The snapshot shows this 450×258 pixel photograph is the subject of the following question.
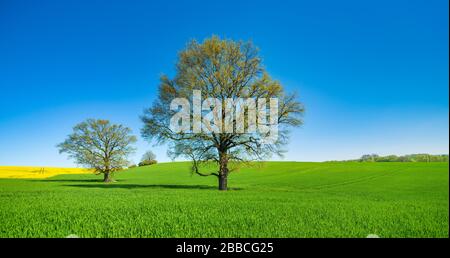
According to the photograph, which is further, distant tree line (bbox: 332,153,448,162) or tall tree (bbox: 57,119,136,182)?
distant tree line (bbox: 332,153,448,162)

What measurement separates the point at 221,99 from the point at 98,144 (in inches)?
607

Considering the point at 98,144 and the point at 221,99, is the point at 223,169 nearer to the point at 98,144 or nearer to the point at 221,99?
the point at 221,99

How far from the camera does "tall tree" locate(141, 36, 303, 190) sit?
20.2 metres

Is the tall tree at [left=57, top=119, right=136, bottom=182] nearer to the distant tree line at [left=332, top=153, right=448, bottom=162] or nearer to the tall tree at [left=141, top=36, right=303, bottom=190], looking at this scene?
the tall tree at [left=141, top=36, right=303, bottom=190]

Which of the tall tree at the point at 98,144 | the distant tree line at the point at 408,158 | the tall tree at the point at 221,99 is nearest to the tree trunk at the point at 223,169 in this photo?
the tall tree at the point at 221,99

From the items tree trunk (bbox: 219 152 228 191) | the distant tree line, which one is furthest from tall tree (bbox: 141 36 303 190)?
the distant tree line

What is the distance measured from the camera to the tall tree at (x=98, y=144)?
27.8 m

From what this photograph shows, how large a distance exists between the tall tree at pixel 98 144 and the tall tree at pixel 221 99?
23.8 feet

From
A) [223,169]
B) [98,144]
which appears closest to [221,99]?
[223,169]

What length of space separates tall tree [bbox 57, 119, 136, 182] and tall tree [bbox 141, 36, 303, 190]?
7267mm

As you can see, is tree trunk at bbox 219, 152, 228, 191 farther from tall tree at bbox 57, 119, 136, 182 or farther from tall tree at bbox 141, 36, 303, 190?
tall tree at bbox 57, 119, 136, 182

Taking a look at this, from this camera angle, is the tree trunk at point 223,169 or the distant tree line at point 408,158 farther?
the distant tree line at point 408,158

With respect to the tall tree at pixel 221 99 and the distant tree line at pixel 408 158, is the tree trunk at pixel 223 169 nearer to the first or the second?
the tall tree at pixel 221 99
